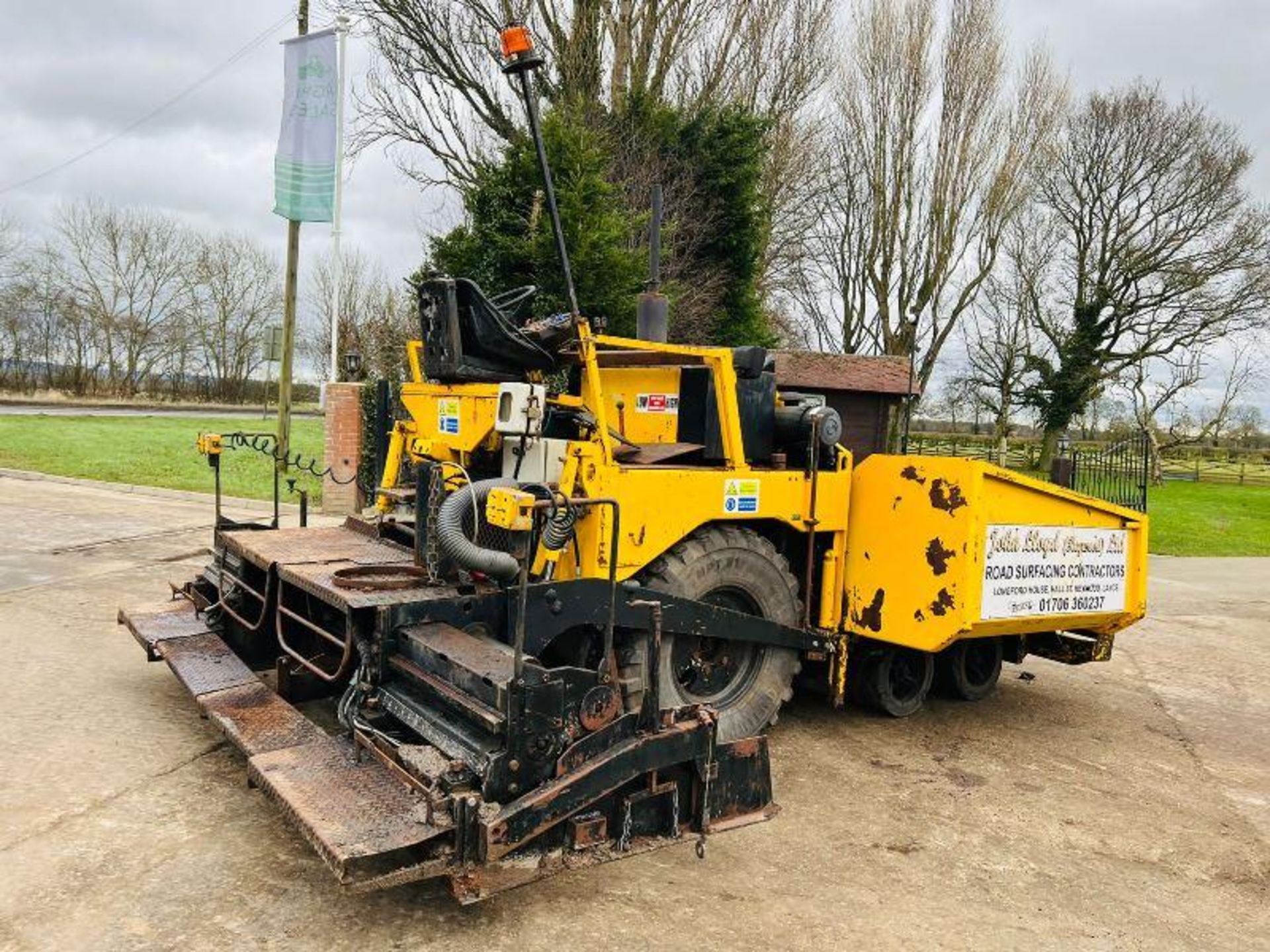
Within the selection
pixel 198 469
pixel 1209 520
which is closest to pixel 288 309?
pixel 198 469

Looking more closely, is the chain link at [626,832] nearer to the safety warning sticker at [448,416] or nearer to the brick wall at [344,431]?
the safety warning sticker at [448,416]

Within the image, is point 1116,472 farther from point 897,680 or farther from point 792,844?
point 792,844

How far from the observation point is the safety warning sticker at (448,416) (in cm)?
515

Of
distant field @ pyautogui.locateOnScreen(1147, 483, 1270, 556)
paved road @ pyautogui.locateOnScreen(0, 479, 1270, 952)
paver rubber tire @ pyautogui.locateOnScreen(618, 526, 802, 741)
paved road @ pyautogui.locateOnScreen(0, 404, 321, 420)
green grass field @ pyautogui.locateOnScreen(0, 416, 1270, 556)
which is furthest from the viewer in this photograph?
paved road @ pyautogui.locateOnScreen(0, 404, 321, 420)

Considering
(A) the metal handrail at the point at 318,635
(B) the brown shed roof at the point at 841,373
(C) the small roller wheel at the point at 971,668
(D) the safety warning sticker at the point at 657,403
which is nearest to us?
(A) the metal handrail at the point at 318,635

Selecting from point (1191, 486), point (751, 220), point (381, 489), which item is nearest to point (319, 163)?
point (751, 220)

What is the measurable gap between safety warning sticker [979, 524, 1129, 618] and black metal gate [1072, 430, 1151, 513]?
2269 mm

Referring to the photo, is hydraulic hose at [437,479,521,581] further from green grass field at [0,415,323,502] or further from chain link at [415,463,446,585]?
green grass field at [0,415,323,502]

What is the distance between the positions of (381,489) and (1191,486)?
31.8m

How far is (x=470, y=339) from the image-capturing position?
513 cm

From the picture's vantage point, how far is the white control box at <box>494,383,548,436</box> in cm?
435

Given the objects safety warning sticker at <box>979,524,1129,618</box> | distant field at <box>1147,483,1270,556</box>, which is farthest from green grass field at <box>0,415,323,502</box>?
distant field at <box>1147,483,1270,556</box>

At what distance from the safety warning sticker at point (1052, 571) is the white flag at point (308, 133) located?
1227cm

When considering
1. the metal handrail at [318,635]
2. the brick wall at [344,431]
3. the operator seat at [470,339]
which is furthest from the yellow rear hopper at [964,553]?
the brick wall at [344,431]
